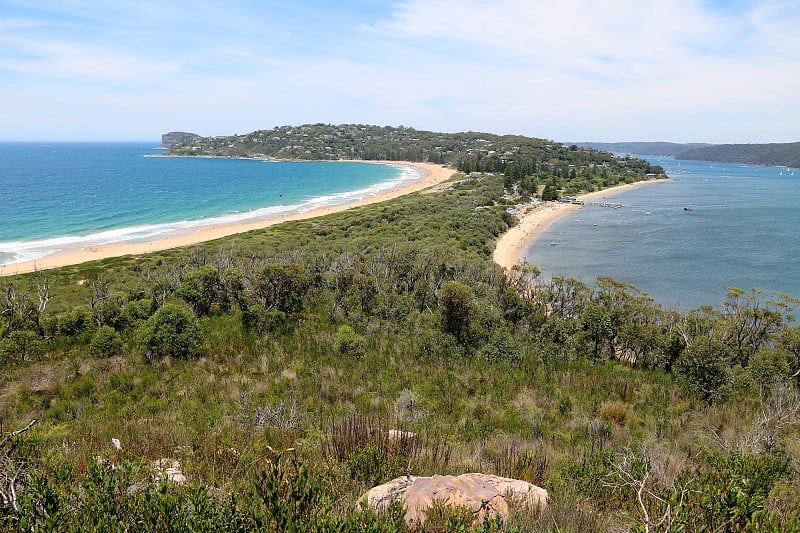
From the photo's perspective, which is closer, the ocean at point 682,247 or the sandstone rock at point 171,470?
the sandstone rock at point 171,470

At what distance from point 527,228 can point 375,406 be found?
50.3m

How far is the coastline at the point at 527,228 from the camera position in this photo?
42344 mm

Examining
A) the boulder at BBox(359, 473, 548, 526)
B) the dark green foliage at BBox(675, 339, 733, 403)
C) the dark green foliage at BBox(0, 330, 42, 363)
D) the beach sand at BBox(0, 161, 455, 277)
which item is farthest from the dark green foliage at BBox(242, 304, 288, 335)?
the beach sand at BBox(0, 161, 455, 277)

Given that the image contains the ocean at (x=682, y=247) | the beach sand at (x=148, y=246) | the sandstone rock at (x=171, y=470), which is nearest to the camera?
the sandstone rock at (x=171, y=470)

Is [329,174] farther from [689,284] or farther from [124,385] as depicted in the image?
[124,385]

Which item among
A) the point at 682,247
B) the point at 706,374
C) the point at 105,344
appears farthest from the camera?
the point at 682,247

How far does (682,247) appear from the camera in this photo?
4600 centimetres

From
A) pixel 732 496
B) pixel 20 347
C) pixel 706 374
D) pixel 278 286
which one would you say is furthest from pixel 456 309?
pixel 20 347

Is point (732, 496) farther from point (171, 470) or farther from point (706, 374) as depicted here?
point (706, 374)

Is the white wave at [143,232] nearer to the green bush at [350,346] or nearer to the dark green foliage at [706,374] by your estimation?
the green bush at [350,346]

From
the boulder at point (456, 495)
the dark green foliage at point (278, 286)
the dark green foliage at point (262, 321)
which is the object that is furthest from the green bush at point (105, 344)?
the boulder at point (456, 495)

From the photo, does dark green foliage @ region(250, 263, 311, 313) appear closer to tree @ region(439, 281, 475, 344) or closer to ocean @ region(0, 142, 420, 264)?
tree @ region(439, 281, 475, 344)

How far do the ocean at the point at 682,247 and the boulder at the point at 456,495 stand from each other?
27.9 m

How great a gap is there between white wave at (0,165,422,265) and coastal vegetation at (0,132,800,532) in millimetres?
28122
